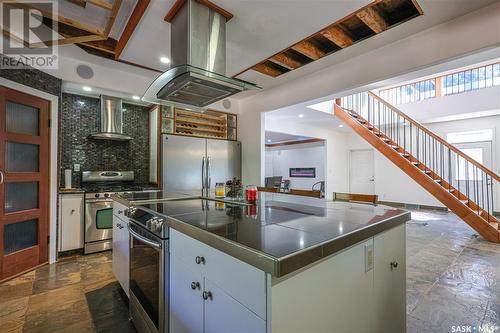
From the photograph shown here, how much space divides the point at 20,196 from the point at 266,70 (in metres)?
3.52

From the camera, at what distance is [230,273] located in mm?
912

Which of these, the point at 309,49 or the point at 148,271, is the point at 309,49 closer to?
the point at 309,49

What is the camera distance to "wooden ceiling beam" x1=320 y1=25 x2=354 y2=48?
246 centimetres

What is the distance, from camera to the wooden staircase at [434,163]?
4176 mm

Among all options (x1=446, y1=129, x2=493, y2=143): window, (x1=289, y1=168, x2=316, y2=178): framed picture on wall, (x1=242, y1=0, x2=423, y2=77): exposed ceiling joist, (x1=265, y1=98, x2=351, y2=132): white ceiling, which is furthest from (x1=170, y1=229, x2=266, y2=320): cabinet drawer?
(x1=289, y1=168, x2=316, y2=178): framed picture on wall

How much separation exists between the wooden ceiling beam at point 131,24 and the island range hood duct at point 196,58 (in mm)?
253

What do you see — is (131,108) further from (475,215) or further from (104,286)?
(475,215)

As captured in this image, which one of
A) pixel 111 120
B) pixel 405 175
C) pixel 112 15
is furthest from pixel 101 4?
pixel 405 175

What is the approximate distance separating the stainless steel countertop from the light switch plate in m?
0.10

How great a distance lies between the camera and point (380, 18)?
2.34 m

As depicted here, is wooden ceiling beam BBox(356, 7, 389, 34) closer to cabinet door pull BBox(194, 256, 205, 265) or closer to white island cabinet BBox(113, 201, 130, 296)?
cabinet door pull BBox(194, 256, 205, 265)

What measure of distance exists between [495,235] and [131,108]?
6545mm

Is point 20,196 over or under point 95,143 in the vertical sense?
under

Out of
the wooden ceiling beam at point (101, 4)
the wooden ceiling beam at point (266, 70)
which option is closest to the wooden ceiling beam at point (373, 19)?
the wooden ceiling beam at point (266, 70)
